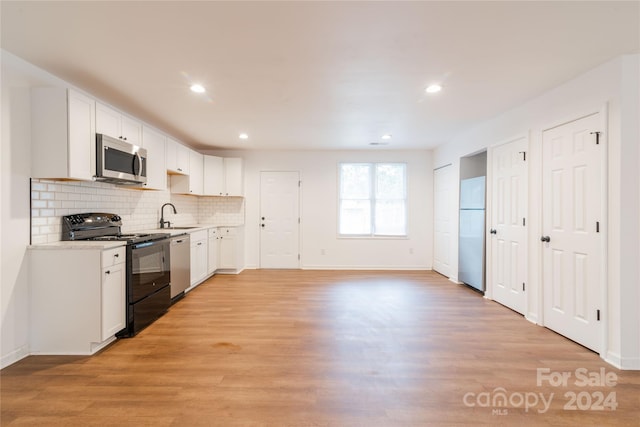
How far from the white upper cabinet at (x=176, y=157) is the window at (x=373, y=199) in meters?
3.08

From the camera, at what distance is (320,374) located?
7.25 feet

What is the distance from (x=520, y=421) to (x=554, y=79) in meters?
2.96

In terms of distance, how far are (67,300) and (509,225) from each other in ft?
15.8

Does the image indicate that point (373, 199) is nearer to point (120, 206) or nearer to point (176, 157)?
point (176, 157)

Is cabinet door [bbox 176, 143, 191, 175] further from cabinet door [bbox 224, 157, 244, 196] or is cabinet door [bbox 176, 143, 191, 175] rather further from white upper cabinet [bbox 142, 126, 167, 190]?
cabinet door [bbox 224, 157, 244, 196]

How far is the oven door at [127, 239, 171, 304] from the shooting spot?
9.58ft

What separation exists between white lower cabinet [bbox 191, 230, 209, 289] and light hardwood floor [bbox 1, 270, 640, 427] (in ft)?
3.37

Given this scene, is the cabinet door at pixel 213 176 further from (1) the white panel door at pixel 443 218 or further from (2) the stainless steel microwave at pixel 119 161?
(1) the white panel door at pixel 443 218

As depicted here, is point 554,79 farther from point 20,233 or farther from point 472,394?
point 20,233

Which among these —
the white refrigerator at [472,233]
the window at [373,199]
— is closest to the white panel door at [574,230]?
the white refrigerator at [472,233]

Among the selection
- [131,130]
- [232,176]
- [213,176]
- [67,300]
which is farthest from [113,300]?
[232,176]

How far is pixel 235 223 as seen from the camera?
6.12 m

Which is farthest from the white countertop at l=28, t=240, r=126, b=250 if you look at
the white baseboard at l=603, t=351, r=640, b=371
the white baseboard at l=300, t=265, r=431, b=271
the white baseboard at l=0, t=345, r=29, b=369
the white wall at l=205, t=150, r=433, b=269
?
the white baseboard at l=603, t=351, r=640, b=371

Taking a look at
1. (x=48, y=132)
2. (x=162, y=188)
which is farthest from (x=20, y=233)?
(x=162, y=188)
